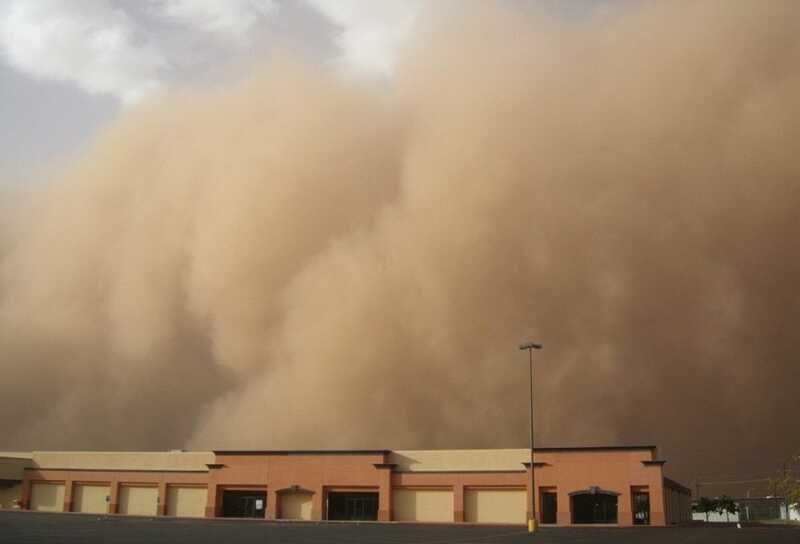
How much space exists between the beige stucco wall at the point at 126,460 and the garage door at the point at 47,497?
3.83 ft

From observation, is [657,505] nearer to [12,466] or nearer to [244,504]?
[244,504]

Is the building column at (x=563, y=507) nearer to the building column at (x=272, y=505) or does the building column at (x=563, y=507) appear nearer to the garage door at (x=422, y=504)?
the garage door at (x=422, y=504)

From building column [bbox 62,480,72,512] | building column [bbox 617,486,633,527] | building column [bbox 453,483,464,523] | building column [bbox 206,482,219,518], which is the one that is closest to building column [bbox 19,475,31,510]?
building column [bbox 62,480,72,512]

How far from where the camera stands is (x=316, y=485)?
4178cm

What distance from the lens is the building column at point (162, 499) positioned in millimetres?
44500

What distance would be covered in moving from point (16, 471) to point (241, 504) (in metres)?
14.6

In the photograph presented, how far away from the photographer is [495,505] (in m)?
39.4

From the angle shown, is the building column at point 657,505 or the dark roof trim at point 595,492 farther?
the dark roof trim at point 595,492

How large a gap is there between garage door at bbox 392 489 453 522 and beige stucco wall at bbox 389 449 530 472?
1087mm

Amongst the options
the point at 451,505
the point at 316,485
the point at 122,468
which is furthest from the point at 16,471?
the point at 451,505

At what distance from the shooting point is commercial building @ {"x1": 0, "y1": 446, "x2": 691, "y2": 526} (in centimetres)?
3734

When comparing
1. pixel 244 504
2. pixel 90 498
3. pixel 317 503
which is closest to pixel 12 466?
pixel 90 498

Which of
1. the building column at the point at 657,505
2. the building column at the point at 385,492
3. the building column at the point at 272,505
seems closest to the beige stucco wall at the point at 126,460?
the building column at the point at 272,505

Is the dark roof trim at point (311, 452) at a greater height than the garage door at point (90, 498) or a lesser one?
greater
